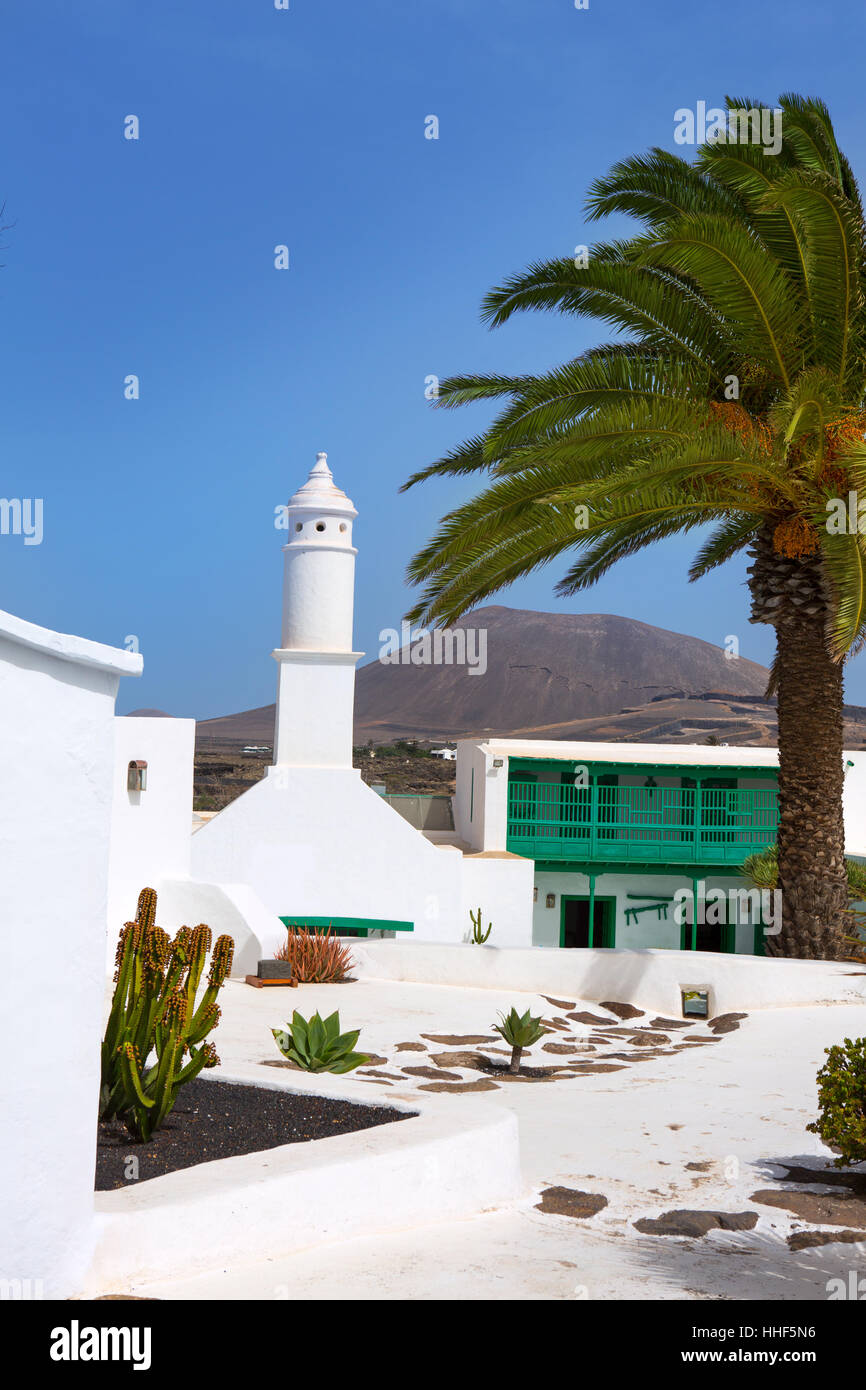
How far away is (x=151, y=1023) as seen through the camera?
20.6 ft

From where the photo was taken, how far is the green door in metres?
28.6

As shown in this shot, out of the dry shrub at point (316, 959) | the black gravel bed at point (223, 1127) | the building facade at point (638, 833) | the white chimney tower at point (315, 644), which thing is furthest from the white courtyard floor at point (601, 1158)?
the building facade at point (638, 833)

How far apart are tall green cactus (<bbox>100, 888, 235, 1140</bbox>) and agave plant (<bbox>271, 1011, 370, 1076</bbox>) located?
2.72 meters

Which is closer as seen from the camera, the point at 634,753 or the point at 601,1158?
the point at 601,1158

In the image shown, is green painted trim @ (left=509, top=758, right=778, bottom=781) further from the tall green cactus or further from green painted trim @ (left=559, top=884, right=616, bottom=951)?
the tall green cactus

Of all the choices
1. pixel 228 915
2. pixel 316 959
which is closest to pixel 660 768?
pixel 316 959

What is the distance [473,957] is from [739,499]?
6.59 meters

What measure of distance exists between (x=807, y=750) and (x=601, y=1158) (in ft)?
23.5

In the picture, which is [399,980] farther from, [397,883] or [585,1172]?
[585,1172]

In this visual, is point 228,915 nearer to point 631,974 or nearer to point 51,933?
point 631,974

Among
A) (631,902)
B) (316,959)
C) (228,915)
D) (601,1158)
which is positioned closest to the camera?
(601,1158)

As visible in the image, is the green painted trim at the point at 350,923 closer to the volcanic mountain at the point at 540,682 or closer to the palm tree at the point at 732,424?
the palm tree at the point at 732,424

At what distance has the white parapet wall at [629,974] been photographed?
13.3 metres
